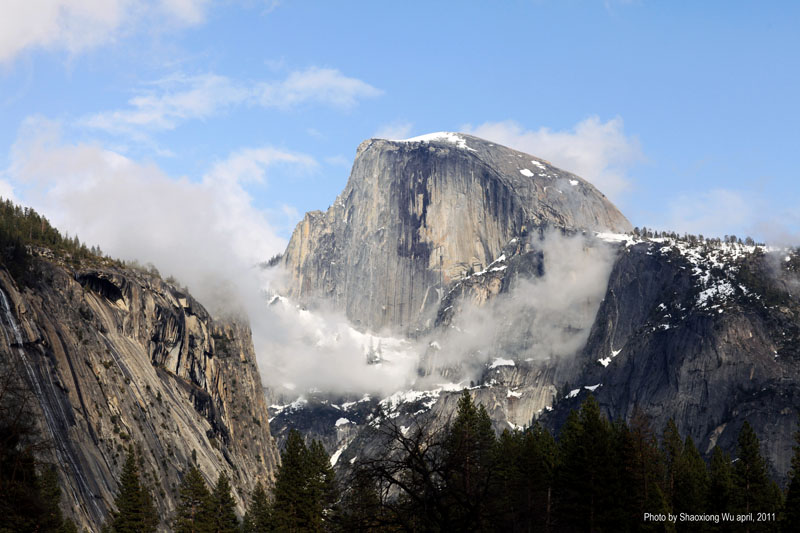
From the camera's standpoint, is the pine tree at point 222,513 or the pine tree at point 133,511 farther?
the pine tree at point 222,513

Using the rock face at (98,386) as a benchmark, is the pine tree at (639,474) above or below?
below

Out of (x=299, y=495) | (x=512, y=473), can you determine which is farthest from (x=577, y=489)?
(x=299, y=495)

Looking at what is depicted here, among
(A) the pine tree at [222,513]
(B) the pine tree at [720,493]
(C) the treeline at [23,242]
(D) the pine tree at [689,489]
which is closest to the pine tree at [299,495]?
(A) the pine tree at [222,513]

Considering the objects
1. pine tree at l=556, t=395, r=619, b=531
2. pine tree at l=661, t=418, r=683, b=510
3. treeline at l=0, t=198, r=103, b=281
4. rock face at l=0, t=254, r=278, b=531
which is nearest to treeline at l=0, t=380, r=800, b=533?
pine tree at l=556, t=395, r=619, b=531

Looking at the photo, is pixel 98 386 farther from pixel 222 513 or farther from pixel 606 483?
pixel 606 483

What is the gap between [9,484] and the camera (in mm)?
36906

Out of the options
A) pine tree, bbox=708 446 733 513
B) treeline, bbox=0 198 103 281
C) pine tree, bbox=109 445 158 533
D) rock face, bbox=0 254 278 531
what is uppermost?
treeline, bbox=0 198 103 281

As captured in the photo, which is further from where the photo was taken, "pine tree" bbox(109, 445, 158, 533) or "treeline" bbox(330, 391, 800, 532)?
"pine tree" bbox(109, 445, 158, 533)

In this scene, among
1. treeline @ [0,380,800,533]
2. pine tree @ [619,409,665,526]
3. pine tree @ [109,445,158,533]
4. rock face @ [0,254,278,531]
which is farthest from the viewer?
rock face @ [0,254,278,531]

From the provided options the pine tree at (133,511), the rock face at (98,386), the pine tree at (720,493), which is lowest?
the pine tree at (133,511)

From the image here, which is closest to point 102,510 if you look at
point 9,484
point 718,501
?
point 718,501

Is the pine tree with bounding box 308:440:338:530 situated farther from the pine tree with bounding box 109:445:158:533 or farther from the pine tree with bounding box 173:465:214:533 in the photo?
Result: the pine tree with bounding box 109:445:158:533

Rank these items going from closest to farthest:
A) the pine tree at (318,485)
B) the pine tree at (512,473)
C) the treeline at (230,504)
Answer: the pine tree at (512,473) → the pine tree at (318,485) → the treeline at (230,504)

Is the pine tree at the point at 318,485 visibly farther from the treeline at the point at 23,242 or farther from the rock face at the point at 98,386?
the treeline at the point at 23,242
